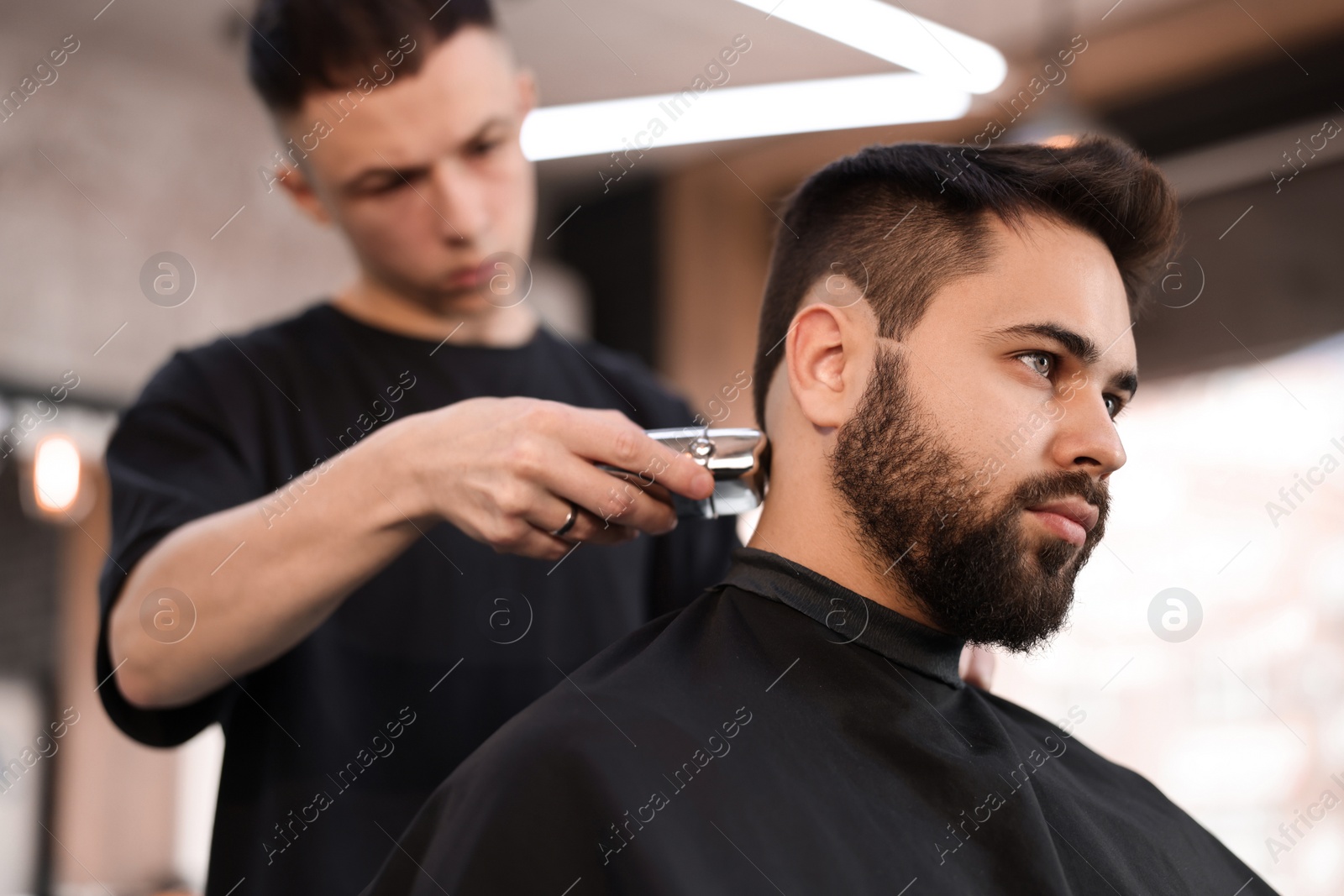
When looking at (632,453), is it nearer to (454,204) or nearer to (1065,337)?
Result: (1065,337)

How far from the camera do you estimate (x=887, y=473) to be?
1.58m

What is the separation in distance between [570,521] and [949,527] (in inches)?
20.6

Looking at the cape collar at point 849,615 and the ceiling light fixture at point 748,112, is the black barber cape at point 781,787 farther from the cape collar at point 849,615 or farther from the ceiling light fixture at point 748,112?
the ceiling light fixture at point 748,112

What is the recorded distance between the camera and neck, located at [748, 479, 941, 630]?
161 cm

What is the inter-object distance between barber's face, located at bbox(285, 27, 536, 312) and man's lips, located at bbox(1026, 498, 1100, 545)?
1.06 meters

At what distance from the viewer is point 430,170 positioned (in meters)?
1.97

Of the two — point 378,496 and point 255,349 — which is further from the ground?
point 255,349

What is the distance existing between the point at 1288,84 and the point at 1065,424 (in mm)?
4131

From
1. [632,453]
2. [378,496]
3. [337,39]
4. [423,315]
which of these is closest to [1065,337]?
[632,453]

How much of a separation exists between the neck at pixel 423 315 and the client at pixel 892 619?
1.91ft

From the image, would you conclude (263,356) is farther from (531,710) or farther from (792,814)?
(792,814)

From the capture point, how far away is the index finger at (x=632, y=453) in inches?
54.7

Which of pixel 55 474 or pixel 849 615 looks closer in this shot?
pixel 849 615

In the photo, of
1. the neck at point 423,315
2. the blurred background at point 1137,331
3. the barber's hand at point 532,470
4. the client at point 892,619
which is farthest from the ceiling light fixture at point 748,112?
the barber's hand at point 532,470
